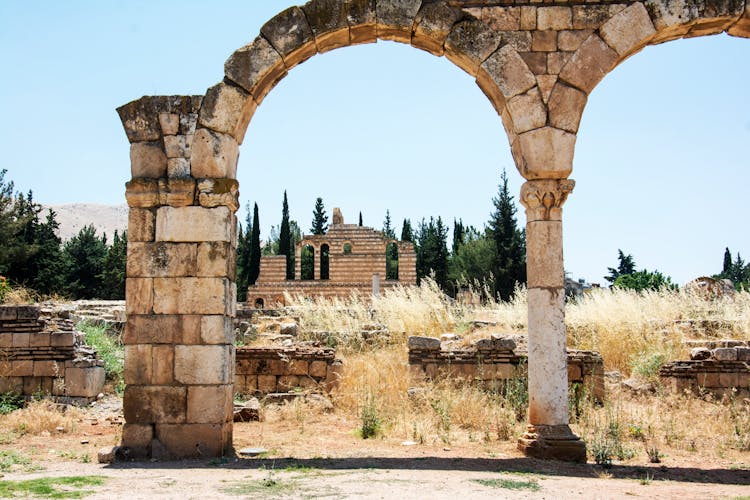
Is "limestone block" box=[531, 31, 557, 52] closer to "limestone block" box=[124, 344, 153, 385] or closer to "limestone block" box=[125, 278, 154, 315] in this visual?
"limestone block" box=[125, 278, 154, 315]

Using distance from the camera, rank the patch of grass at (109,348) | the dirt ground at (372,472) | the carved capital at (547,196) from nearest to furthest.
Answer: the dirt ground at (372,472)
the carved capital at (547,196)
the patch of grass at (109,348)

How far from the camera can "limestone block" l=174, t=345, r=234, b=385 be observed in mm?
6438

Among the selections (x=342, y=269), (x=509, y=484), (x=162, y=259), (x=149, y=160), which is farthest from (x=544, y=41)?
(x=342, y=269)

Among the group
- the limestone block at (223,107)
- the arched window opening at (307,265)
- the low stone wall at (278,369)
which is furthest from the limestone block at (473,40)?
the arched window opening at (307,265)

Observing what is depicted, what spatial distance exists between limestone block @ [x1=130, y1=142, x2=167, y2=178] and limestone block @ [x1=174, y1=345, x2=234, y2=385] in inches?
72.0

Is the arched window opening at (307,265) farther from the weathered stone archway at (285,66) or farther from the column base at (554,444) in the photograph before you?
the column base at (554,444)

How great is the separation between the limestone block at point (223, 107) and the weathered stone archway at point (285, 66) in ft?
0.03

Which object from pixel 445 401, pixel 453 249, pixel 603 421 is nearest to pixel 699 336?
pixel 603 421

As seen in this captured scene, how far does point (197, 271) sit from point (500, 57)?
3.75 metres

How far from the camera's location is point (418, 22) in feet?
22.5

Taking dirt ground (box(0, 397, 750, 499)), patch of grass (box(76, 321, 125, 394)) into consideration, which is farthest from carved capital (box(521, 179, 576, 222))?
patch of grass (box(76, 321, 125, 394))

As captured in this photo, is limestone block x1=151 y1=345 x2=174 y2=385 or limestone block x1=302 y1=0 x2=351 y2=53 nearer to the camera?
limestone block x1=151 y1=345 x2=174 y2=385

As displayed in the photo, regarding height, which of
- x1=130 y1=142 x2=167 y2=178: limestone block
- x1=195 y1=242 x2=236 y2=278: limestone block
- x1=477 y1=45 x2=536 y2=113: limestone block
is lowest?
x1=195 y1=242 x2=236 y2=278: limestone block

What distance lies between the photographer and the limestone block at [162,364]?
6469mm
